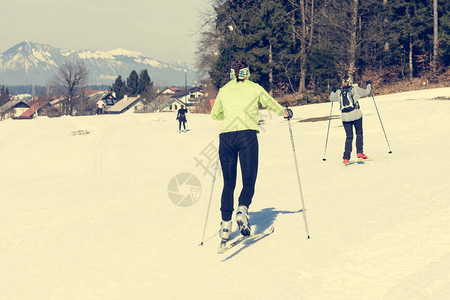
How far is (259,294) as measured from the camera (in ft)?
14.9

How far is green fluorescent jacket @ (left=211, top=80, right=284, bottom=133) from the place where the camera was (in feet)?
18.9

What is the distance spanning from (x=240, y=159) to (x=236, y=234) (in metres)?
1.33

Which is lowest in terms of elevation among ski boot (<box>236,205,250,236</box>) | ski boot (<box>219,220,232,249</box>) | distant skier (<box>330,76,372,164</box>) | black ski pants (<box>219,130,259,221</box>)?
ski boot (<box>219,220,232,249</box>)

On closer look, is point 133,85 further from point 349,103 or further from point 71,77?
point 349,103

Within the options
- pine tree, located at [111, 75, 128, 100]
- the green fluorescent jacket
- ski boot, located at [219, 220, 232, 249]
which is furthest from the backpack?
pine tree, located at [111, 75, 128, 100]

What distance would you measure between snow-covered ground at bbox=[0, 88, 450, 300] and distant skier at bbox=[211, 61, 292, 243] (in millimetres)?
530

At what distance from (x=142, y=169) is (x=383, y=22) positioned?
105 ft

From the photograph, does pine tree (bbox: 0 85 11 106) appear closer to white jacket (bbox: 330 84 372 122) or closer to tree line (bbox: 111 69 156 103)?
tree line (bbox: 111 69 156 103)

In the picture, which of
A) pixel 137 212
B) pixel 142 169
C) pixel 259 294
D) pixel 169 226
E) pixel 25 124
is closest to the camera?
pixel 259 294

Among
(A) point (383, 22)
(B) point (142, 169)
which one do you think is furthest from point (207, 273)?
(A) point (383, 22)

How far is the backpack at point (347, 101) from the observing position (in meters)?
11.4

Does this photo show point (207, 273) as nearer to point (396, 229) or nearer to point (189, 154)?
point (396, 229)

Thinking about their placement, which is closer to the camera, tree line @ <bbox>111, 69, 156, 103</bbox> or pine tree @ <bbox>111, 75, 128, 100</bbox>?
tree line @ <bbox>111, 69, 156, 103</bbox>

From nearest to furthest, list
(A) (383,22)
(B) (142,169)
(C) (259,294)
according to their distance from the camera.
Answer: (C) (259,294) < (B) (142,169) < (A) (383,22)
